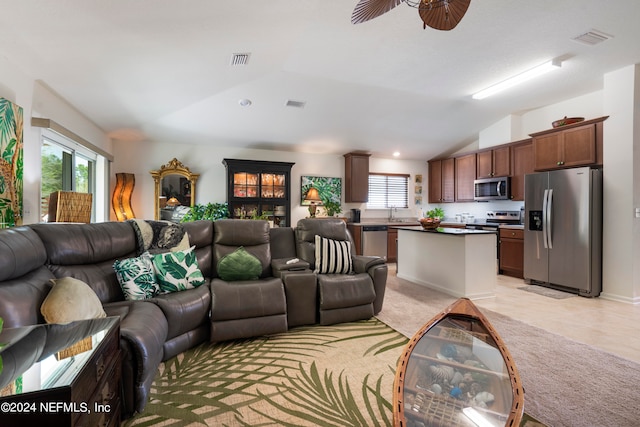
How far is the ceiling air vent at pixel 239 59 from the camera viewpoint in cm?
331

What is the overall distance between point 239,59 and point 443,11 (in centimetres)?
227

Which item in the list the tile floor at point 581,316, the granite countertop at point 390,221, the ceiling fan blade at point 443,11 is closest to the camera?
the ceiling fan blade at point 443,11

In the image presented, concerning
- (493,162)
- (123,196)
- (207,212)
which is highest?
(493,162)

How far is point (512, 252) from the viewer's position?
16.4 ft

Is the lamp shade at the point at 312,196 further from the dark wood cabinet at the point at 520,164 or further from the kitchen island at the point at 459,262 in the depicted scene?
the dark wood cabinet at the point at 520,164

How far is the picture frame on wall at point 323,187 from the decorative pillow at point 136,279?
4.24m

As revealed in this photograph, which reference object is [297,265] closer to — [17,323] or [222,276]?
[222,276]

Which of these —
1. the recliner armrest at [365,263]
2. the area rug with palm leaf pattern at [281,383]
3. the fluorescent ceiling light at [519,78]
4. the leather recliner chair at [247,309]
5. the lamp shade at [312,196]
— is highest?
the fluorescent ceiling light at [519,78]

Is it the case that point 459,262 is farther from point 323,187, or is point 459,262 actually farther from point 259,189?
point 259,189

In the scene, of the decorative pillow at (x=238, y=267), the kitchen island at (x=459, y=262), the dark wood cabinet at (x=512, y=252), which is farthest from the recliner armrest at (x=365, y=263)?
the dark wood cabinet at (x=512, y=252)

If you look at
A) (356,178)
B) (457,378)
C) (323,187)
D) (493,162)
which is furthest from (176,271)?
(493,162)

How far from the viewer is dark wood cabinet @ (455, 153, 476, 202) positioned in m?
6.21

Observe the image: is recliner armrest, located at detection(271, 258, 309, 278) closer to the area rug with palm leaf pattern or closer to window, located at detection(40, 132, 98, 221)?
the area rug with palm leaf pattern

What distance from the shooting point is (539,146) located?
14.9 feet
